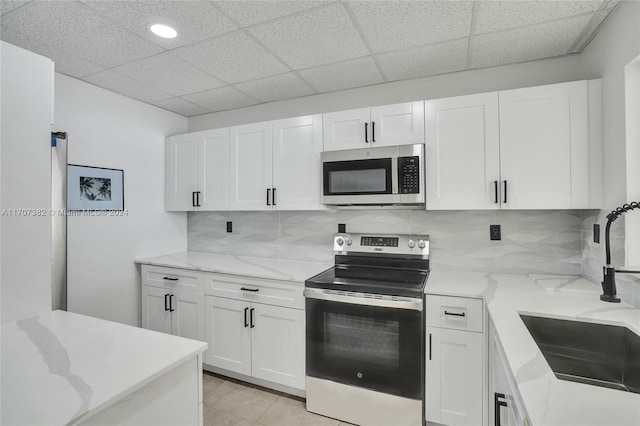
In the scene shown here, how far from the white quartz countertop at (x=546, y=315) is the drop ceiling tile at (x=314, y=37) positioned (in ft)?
5.24

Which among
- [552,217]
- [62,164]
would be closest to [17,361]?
[62,164]

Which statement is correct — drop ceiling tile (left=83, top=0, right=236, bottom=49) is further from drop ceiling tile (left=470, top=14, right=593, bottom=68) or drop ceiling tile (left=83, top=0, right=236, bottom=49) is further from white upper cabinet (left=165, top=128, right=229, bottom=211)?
drop ceiling tile (left=470, top=14, right=593, bottom=68)

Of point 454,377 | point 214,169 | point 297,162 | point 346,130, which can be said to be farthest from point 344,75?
point 454,377

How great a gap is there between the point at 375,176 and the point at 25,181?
1.91 meters

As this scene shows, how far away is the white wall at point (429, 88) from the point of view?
2139 mm

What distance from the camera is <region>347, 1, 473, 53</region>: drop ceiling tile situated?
62.3 inches

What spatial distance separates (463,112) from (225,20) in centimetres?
155

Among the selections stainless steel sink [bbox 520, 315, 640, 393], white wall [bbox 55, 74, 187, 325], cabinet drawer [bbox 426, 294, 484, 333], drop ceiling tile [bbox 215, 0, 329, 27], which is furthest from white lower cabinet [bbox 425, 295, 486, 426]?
white wall [bbox 55, 74, 187, 325]

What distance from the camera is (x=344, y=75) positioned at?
2416 mm

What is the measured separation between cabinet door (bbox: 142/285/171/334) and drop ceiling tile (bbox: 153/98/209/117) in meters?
1.75

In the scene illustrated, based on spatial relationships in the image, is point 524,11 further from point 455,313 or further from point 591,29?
point 455,313

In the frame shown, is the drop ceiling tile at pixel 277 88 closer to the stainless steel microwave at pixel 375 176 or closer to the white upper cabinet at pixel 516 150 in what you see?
the stainless steel microwave at pixel 375 176

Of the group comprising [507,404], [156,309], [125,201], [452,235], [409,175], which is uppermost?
[409,175]

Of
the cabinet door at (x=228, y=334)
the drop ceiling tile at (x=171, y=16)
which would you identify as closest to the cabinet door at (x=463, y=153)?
the drop ceiling tile at (x=171, y=16)
